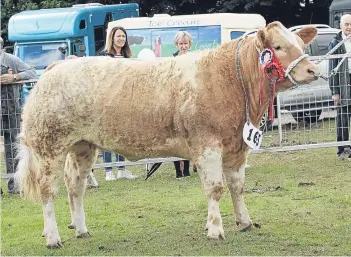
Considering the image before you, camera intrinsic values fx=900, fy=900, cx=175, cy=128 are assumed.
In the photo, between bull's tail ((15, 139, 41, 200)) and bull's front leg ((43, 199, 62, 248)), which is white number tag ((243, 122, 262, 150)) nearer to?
bull's front leg ((43, 199, 62, 248))

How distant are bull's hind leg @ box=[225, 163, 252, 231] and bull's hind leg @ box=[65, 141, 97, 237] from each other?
1499 millimetres

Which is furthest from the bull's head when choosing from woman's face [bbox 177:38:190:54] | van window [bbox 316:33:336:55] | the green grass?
van window [bbox 316:33:336:55]

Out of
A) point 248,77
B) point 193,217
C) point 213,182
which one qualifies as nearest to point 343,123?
point 193,217

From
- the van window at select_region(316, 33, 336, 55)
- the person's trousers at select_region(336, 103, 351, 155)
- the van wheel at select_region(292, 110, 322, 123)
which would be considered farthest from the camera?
the van window at select_region(316, 33, 336, 55)

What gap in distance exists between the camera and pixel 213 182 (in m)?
8.87

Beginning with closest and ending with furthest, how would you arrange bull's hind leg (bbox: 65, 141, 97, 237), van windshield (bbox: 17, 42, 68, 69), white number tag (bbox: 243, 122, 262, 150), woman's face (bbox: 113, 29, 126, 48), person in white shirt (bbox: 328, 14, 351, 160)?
white number tag (bbox: 243, 122, 262, 150), bull's hind leg (bbox: 65, 141, 97, 237), woman's face (bbox: 113, 29, 126, 48), person in white shirt (bbox: 328, 14, 351, 160), van windshield (bbox: 17, 42, 68, 69)

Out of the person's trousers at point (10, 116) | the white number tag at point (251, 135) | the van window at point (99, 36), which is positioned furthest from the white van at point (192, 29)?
the white number tag at point (251, 135)

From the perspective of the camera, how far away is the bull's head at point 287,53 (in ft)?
28.8

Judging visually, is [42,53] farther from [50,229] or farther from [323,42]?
[50,229]

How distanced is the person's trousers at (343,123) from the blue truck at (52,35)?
9.45 meters

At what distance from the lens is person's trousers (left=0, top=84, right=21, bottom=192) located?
13.3 meters

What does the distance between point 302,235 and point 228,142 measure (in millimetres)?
1180

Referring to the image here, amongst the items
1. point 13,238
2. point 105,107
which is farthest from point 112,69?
point 13,238

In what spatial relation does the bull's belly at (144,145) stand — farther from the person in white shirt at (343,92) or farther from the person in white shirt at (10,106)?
the person in white shirt at (343,92)
